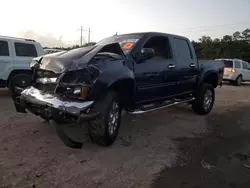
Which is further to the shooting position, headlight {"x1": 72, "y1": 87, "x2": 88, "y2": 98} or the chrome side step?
the chrome side step

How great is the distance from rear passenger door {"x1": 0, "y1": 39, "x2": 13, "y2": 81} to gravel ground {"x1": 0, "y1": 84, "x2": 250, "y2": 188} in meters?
2.89

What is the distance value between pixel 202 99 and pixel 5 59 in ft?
20.2

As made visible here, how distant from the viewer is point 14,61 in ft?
27.3

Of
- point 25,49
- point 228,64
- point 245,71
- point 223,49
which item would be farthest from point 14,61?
point 223,49

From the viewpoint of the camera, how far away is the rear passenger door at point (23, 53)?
8391 millimetres

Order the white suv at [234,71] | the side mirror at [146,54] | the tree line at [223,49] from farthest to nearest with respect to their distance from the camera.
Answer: the tree line at [223,49], the white suv at [234,71], the side mirror at [146,54]

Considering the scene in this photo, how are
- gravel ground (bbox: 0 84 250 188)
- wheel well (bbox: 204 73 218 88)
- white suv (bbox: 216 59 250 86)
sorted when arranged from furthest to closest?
1. white suv (bbox: 216 59 250 86)
2. wheel well (bbox: 204 73 218 88)
3. gravel ground (bbox: 0 84 250 188)

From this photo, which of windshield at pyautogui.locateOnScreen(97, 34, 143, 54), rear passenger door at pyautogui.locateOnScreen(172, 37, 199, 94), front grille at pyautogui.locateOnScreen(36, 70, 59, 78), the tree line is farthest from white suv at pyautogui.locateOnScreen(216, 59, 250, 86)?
the tree line

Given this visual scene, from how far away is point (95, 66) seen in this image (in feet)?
11.6

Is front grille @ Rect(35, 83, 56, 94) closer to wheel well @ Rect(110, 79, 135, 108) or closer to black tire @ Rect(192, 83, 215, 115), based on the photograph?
wheel well @ Rect(110, 79, 135, 108)

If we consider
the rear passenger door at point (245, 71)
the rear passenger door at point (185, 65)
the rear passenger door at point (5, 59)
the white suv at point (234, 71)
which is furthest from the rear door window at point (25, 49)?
the rear passenger door at point (245, 71)

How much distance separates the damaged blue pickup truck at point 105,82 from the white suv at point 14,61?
409 centimetres

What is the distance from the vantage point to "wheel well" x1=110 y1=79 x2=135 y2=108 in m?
4.10

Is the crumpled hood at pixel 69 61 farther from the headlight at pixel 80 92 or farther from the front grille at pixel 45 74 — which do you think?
the headlight at pixel 80 92
